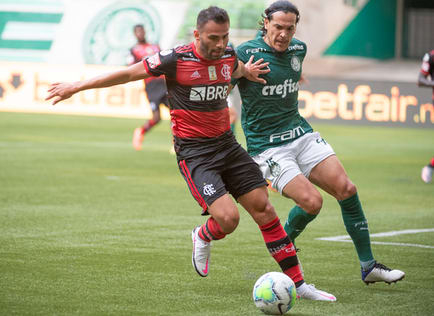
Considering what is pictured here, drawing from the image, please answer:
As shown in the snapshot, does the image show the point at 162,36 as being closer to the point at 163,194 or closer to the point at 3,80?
the point at 3,80

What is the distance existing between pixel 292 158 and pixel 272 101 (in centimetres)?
46

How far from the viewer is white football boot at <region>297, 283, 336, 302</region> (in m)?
5.75

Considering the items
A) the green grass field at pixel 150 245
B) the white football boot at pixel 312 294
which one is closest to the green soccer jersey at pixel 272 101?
the green grass field at pixel 150 245

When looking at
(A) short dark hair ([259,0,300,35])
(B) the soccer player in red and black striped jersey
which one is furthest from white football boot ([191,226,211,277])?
(A) short dark hair ([259,0,300,35])

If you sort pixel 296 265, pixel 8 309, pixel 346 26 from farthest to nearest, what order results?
pixel 346 26, pixel 296 265, pixel 8 309

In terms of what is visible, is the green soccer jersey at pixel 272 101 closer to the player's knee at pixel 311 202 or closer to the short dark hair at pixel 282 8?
the short dark hair at pixel 282 8

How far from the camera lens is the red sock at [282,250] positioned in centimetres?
588

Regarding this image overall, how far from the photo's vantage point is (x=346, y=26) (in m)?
35.9

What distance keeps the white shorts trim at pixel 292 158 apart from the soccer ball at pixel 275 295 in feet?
3.37

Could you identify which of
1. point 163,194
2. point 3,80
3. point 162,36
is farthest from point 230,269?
point 162,36

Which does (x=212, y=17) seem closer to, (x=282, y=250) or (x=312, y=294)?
(x=282, y=250)

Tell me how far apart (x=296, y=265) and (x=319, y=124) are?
1885cm

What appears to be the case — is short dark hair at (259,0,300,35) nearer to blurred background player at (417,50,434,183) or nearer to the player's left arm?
the player's left arm

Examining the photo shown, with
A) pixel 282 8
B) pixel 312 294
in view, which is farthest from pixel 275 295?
pixel 282 8
